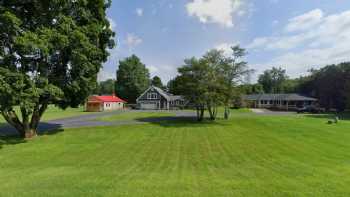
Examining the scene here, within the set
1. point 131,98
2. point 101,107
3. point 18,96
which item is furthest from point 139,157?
point 131,98

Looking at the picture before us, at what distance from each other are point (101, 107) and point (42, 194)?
49190mm

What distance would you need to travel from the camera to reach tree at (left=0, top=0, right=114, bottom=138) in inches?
534

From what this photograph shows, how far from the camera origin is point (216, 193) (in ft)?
19.5

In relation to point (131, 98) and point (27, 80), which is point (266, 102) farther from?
point (27, 80)

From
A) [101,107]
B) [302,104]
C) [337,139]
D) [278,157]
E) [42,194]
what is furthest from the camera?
[302,104]

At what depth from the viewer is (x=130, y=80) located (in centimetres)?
7744

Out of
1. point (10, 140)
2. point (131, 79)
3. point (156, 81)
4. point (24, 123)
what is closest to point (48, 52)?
point (24, 123)

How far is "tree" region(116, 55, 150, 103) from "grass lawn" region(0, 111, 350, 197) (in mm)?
61215

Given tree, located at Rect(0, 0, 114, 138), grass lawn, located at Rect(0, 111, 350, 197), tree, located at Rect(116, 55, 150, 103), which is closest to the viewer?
grass lawn, located at Rect(0, 111, 350, 197)

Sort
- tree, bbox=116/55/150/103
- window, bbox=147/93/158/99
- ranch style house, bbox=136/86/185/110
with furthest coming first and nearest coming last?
tree, bbox=116/55/150/103 → window, bbox=147/93/158/99 → ranch style house, bbox=136/86/185/110

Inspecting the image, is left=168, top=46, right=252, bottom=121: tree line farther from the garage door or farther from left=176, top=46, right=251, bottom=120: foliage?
the garage door

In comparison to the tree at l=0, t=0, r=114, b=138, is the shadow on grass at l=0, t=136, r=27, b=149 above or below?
below

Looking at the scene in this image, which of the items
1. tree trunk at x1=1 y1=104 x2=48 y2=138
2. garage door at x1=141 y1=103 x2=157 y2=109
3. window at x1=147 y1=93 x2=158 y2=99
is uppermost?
window at x1=147 y1=93 x2=158 y2=99

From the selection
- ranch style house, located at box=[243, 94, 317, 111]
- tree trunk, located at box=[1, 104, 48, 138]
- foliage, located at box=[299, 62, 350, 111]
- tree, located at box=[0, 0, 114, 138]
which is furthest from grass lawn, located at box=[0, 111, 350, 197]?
ranch style house, located at box=[243, 94, 317, 111]
